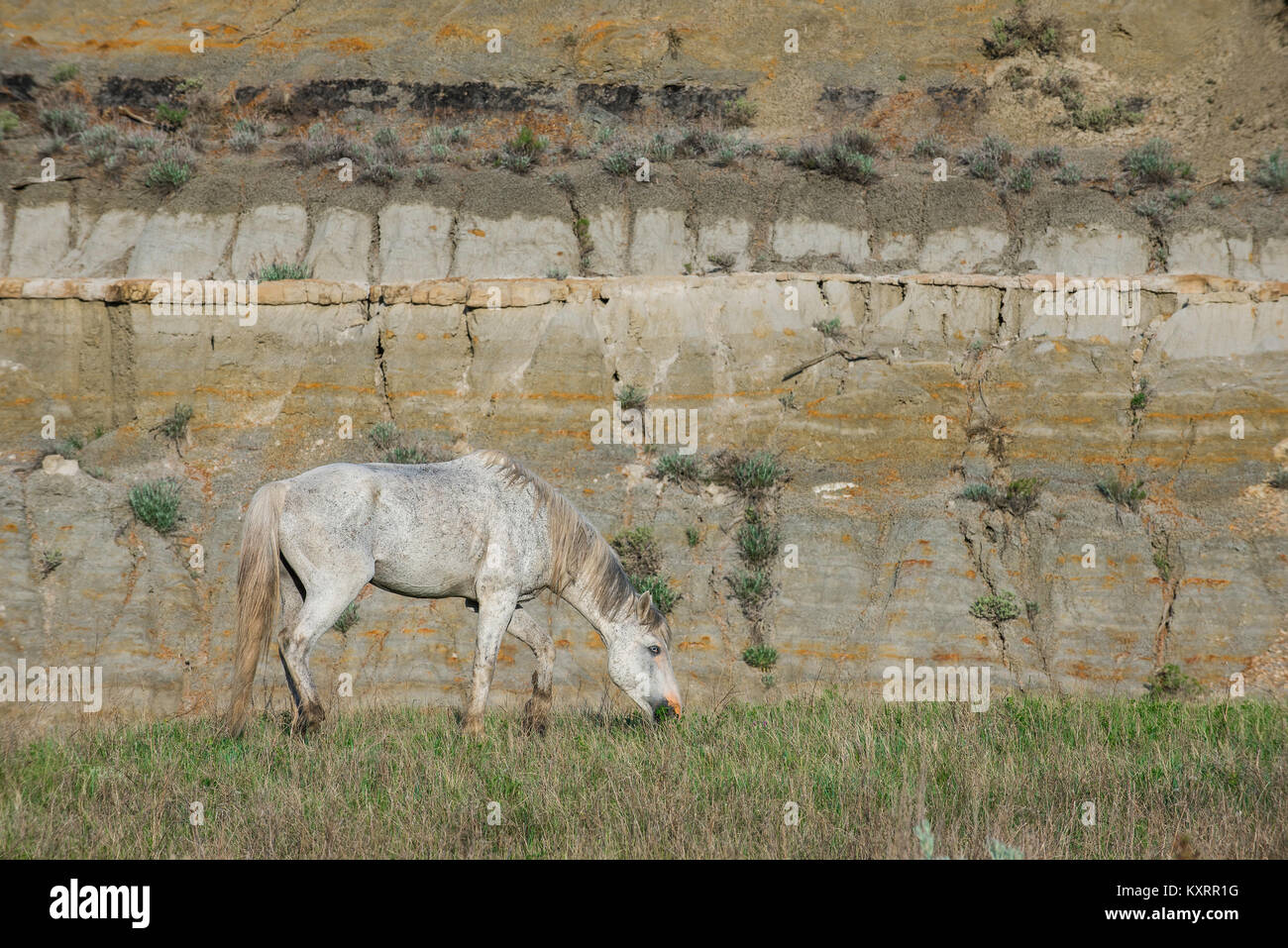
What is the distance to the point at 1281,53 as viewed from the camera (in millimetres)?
27281

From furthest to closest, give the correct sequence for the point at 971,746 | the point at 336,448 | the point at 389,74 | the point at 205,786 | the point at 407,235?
1. the point at 389,74
2. the point at 407,235
3. the point at 336,448
4. the point at 971,746
5. the point at 205,786

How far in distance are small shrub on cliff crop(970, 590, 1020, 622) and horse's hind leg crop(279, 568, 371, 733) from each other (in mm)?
9209

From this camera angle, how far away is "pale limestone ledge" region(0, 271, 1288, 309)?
59.7 ft

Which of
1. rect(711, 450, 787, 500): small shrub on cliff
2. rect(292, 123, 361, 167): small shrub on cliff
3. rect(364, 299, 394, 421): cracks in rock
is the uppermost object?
rect(292, 123, 361, 167): small shrub on cliff

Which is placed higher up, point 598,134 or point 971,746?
point 598,134

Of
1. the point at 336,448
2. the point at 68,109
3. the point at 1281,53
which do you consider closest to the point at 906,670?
the point at 336,448

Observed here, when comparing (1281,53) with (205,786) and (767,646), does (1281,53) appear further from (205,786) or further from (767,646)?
(205,786)

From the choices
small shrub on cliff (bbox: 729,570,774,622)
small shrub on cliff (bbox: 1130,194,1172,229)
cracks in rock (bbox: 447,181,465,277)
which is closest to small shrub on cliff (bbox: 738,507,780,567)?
small shrub on cliff (bbox: 729,570,774,622)

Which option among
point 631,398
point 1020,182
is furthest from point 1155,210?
point 631,398

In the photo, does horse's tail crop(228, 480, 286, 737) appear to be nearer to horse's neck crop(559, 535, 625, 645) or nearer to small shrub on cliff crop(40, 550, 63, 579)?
horse's neck crop(559, 535, 625, 645)

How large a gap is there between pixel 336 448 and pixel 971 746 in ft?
38.0

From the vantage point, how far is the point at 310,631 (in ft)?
32.8

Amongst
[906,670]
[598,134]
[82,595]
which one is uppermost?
[598,134]

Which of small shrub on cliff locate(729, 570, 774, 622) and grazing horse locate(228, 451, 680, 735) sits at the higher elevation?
grazing horse locate(228, 451, 680, 735)
